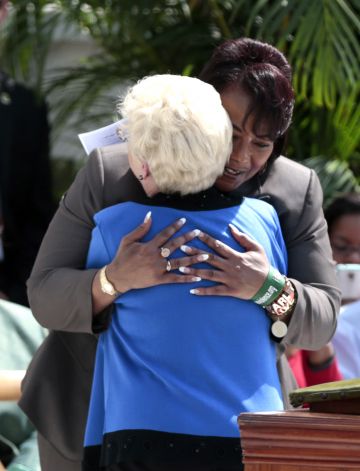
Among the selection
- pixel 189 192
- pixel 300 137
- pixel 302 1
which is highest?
pixel 189 192

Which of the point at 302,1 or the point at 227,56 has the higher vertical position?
the point at 227,56

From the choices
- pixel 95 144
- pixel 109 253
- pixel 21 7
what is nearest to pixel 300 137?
pixel 21 7

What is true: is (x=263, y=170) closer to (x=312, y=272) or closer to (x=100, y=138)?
(x=312, y=272)

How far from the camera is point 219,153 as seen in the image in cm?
237

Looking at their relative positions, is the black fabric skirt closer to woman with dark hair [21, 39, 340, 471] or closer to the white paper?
woman with dark hair [21, 39, 340, 471]

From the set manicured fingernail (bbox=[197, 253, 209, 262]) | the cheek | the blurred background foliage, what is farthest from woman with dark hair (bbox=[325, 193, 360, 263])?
manicured fingernail (bbox=[197, 253, 209, 262])

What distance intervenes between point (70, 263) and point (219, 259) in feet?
1.18

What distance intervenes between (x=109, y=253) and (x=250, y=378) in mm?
405

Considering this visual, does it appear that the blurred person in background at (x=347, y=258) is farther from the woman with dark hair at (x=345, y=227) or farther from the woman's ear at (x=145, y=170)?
the woman's ear at (x=145, y=170)

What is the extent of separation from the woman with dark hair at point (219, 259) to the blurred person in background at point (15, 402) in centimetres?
71

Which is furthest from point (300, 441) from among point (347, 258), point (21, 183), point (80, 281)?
point (21, 183)

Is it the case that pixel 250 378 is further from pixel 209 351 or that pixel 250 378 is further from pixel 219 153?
pixel 219 153

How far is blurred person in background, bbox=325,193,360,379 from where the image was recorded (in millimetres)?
4457

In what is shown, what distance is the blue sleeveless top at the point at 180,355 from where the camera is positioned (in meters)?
2.35
